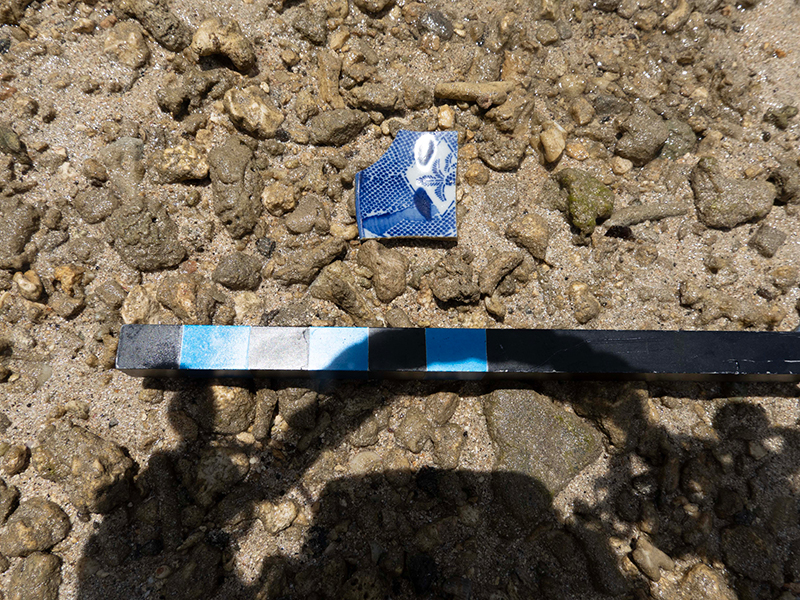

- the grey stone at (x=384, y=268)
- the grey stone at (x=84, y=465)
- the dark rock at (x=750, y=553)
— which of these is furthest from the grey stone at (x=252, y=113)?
the dark rock at (x=750, y=553)

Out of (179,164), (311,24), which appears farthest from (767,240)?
(179,164)

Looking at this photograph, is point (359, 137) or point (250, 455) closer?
point (250, 455)

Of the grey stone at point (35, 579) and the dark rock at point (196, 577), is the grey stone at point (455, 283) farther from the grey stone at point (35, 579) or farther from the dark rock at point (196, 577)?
the grey stone at point (35, 579)

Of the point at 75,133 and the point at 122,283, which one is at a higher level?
the point at 75,133

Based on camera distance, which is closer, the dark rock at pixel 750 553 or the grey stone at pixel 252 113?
the dark rock at pixel 750 553

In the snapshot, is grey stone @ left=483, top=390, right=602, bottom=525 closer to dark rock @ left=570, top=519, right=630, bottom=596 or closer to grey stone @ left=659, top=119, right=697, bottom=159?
dark rock @ left=570, top=519, right=630, bottom=596

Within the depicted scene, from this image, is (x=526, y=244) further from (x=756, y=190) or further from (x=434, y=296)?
(x=756, y=190)

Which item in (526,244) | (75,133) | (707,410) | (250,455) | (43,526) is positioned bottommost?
(43,526)

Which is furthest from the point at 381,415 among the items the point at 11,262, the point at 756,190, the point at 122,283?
the point at 756,190
